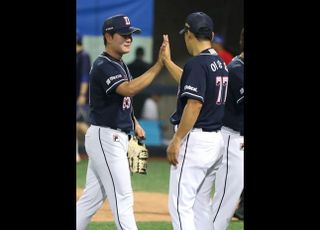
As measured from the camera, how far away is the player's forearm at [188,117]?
196 inches

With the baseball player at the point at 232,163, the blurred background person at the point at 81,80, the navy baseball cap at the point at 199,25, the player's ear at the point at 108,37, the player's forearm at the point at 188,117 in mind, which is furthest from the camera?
the blurred background person at the point at 81,80

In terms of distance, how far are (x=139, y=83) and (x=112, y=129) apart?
41 centimetres

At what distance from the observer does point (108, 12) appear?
12078mm

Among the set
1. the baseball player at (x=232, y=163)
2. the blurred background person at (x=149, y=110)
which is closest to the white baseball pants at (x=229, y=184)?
the baseball player at (x=232, y=163)

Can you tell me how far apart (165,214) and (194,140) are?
2.59m

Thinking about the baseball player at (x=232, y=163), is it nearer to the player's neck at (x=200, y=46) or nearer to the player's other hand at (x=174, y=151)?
the player's neck at (x=200, y=46)

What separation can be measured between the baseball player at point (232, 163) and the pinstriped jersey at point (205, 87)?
0.68 metres

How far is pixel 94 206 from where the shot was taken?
5555 millimetres

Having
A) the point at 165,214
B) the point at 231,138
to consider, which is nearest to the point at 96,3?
the point at 165,214

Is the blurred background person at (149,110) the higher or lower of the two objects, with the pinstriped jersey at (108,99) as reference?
lower

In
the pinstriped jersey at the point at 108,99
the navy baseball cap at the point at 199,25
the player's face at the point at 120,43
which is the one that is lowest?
the pinstriped jersey at the point at 108,99

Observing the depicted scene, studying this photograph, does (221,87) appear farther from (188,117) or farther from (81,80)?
(81,80)

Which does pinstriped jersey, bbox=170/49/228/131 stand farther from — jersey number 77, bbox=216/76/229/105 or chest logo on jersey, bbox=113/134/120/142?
chest logo on jersey, bbox=113/134/120/142
